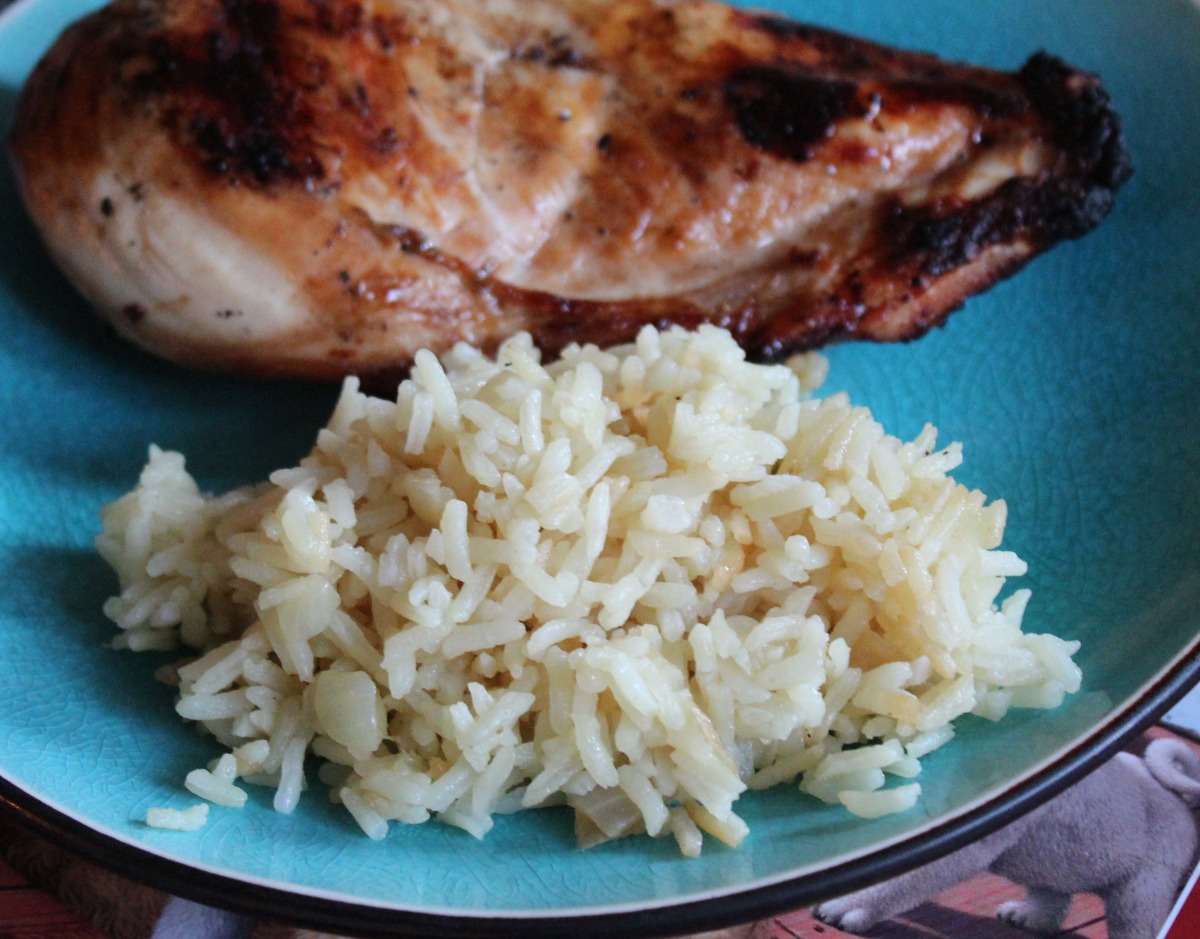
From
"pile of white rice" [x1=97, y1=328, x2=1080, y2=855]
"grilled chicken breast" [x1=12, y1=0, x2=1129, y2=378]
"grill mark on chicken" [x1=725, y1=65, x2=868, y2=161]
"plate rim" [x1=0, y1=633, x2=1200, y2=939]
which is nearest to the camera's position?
"plate rim" [x1=0, y1=633, x2=1200, y2=939]

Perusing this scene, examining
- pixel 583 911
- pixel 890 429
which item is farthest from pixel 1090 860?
pixel 890 429

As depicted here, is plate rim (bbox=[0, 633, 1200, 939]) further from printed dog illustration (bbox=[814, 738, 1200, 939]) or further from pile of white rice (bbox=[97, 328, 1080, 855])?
printed dog illustration (bbox=[814, 738, 1200, 939])

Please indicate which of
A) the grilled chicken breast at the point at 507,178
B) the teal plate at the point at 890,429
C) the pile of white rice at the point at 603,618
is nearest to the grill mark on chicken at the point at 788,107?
the grilled chicken breast at the point at 507,178

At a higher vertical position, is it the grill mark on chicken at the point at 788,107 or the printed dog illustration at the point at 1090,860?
the grill mark on chicken at the point at 788,107

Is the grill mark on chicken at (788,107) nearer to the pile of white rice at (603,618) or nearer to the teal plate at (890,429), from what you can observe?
the teal plate at (890,429)

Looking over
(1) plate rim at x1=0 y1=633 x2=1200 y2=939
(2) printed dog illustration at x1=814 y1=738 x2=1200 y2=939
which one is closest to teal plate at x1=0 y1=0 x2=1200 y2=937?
(1) plate rim at x1=0 y1=633 x2=1200 y2=939

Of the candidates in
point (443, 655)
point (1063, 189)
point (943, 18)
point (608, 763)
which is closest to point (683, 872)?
point (608, 763)

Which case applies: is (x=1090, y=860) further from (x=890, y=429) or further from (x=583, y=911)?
(x=890, y=429)
